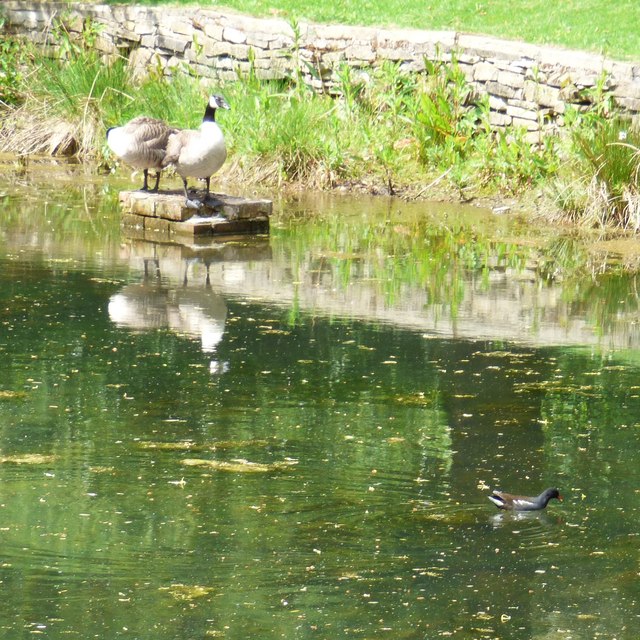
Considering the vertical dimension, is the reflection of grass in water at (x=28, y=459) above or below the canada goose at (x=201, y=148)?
below

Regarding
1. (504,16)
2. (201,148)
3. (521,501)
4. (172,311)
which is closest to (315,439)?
(521,501)

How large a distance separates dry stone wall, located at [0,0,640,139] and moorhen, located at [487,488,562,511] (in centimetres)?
916

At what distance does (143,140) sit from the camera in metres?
13.0

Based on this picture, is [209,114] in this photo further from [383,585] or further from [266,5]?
[383,585]

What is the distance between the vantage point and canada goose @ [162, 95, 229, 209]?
12.7 meters

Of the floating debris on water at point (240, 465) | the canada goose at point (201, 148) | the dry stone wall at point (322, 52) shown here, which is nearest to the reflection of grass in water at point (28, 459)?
the floating debris on water at point (240, 465)

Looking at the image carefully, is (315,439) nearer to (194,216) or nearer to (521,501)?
(521,501)

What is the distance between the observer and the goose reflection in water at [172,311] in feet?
32.0

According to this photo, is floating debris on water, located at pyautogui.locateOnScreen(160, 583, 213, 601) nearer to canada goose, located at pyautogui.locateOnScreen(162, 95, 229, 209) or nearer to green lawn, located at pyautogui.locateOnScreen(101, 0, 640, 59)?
canada goose, located at pyautogui.locateOnScreen(162, 95, 229, 209)

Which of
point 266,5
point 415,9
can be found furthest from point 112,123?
point 415,9

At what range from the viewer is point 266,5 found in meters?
19.0

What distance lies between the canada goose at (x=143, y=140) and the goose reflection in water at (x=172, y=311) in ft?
7.30

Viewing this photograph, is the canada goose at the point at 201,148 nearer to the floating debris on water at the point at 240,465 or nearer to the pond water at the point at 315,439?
the pond water at the point at 315,439

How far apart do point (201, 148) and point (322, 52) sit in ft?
17.3
